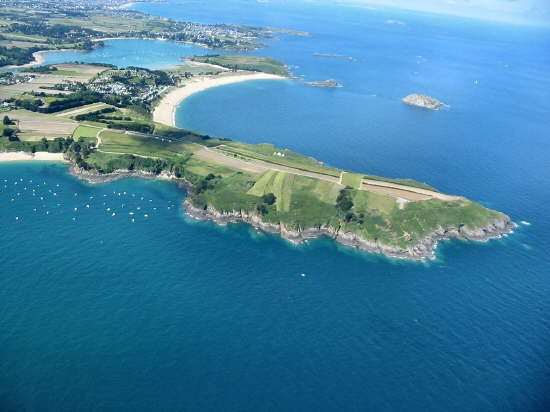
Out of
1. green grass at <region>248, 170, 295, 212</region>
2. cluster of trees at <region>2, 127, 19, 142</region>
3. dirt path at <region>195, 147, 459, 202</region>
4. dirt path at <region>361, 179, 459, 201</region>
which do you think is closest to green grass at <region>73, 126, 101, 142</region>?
cluster of trees at <region>2, 127, 19, 142</region>

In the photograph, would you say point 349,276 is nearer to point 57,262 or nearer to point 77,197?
point 57,262

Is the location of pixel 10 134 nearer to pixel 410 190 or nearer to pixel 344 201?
pixel 344 201

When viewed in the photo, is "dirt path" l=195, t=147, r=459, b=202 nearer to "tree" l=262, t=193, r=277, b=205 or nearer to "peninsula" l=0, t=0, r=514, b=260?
"peninsula" l=0, t=0, r=514, b=260

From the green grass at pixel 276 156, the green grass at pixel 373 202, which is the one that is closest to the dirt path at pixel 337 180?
the green grass at pixel 276 156

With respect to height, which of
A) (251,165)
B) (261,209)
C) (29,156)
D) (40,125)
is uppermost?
(40,125)

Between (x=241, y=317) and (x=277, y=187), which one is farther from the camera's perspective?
(x=277, y=187)

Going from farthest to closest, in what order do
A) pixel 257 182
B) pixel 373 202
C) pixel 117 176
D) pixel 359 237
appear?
pixel 117 176 → pixel 257 182 → pixel 373 202 → pixel 359 237

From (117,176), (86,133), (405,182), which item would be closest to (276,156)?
(405,182)
